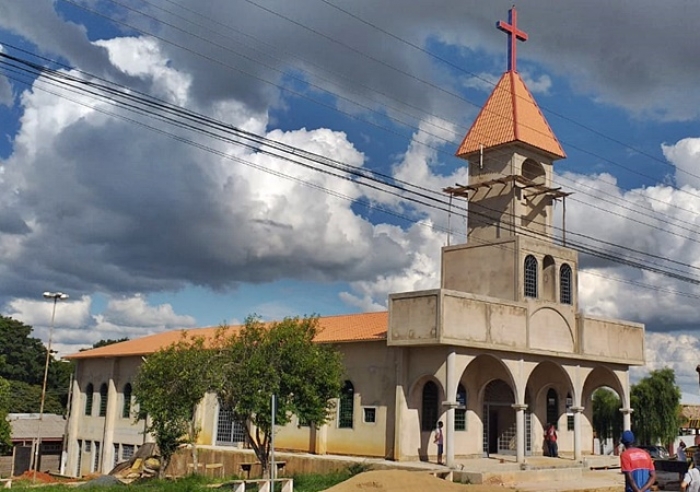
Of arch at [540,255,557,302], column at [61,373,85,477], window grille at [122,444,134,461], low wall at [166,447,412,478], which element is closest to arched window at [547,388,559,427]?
arch at [540,255,557,302]

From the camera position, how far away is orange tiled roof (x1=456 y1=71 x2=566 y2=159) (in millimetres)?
34156

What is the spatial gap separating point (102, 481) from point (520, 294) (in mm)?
17051

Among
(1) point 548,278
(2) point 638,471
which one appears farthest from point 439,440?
(2) point 638,471

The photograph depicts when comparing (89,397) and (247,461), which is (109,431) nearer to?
(89,397)

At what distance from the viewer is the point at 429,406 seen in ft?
100

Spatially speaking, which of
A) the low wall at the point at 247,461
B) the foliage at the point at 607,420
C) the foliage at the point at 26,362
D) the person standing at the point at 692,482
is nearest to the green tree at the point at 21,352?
the foliage at the point at 26,362

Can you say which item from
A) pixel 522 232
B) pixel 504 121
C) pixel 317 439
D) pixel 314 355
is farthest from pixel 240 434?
pixel 504 121

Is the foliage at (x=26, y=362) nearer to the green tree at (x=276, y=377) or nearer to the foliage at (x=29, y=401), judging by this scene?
the foliage at (x=29, y=401)

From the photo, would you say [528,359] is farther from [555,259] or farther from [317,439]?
[317,439]

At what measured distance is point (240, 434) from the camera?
123 feet

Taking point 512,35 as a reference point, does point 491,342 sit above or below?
below

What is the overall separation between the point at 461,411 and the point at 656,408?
2743cm

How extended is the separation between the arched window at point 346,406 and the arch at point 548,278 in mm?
8851

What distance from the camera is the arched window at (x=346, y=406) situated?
104 ft
